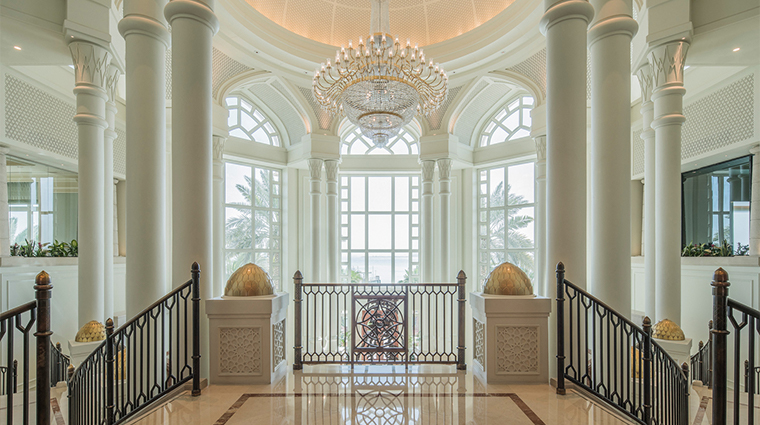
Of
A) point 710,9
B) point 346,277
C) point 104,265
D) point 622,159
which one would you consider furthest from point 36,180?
point 710,9

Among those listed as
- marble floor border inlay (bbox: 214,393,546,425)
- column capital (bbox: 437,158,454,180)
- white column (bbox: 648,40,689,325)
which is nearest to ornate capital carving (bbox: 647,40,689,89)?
white column (bbox: 648,40,689,325)

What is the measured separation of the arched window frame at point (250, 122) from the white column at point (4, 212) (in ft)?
16.2

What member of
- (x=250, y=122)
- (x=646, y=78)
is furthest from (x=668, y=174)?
(x=250, y=122)

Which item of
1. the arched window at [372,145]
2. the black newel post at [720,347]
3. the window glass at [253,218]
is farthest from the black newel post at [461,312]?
the arched window at [372,145]

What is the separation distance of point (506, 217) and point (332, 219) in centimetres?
495

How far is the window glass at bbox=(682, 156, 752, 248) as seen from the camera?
24.7ft

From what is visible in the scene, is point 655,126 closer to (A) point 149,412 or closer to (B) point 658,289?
(B) point 658,289

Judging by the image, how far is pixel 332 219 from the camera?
12.2 meters

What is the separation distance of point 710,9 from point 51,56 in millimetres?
9418

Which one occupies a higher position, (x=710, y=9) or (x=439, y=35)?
(x=439, y=35)

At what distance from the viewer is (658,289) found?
6.31 m

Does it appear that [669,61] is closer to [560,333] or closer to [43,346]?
[560,333]

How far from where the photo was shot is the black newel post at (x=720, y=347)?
247 cm

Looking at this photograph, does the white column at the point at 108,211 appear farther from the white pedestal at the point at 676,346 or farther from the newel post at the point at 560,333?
the white pedestal at the point at 676,346
